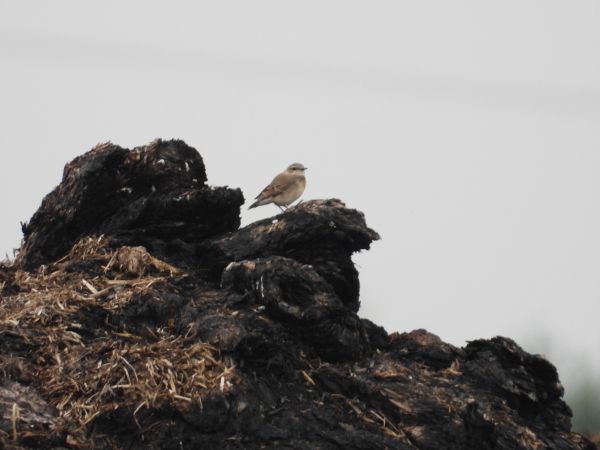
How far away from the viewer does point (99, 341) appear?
322 inches

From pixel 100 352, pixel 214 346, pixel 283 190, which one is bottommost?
pixel 100 352

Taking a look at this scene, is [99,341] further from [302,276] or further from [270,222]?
[270,222]

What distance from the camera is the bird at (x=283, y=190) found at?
53.0 feet

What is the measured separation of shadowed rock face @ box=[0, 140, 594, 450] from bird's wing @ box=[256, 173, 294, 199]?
213 inches

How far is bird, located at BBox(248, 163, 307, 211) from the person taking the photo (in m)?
16.1

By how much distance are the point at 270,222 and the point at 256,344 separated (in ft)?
7.04

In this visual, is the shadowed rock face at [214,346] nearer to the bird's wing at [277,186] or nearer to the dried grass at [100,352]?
the dried grass at [100,352]

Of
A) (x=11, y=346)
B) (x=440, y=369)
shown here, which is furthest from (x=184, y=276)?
(x=440, y=369)

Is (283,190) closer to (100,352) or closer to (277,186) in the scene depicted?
(277,186)

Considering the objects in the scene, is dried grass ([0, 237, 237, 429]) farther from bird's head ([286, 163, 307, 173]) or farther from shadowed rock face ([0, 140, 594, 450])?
bird's head ([286, 163, 307, 173])

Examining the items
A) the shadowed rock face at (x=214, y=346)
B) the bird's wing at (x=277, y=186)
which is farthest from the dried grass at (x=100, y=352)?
the bird's wing at (x=277, y=186)

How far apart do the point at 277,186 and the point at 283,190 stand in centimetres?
12

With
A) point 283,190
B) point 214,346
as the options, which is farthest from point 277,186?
point 214,346

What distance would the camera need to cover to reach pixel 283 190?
16.2 m
